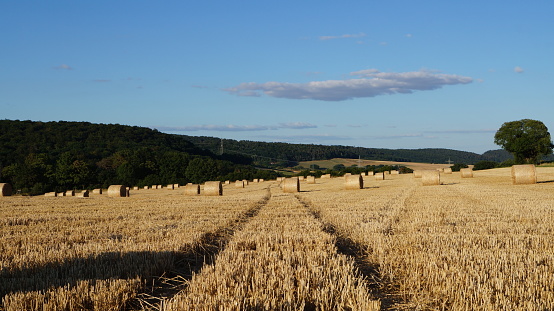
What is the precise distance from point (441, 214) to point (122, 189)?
84.3ft

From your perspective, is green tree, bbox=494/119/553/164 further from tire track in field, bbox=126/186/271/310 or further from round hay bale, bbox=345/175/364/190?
tire track in field, bbox=126/186/271/310

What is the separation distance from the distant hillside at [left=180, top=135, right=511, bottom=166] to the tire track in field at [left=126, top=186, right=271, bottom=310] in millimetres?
117960

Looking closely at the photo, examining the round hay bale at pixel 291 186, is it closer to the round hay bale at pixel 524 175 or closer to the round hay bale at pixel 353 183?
the round hay bale at pixel 353 183

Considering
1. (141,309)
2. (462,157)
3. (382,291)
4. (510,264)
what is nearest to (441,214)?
(510,264)

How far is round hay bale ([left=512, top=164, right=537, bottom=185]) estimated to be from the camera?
29.0 m

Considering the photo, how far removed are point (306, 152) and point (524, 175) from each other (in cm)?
11532

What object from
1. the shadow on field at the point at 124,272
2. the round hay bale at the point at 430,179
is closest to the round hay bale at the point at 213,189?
the round hay bale at the point at 430,179

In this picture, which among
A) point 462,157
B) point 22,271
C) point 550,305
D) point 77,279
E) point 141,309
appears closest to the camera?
point 550,305

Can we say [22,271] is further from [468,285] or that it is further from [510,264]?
[510,264]

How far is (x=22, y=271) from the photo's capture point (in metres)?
5.82

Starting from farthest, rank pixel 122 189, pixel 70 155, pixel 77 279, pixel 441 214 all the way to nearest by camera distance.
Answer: pixel 70 155 → pixel 122 189 → pixel 441 214 → pixel 77 279

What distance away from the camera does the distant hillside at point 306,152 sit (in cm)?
13900

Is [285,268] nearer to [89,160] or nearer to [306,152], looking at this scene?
[89,160]

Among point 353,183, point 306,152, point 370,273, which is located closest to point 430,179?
point 353,183
